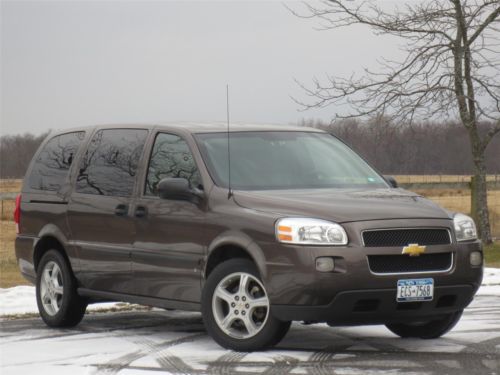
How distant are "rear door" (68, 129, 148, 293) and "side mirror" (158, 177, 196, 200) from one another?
0.78m

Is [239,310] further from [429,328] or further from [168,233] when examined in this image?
[429,328]

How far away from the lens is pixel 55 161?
439 inches

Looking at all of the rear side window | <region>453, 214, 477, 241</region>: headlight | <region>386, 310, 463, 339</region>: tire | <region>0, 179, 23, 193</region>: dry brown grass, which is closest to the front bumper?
<region>453, 214, 477, 241</region>: headlight

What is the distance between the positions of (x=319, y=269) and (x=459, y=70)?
43.8 ft

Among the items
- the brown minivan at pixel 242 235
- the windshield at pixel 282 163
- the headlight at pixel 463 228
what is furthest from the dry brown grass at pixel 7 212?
the headlight at pixel 463 228

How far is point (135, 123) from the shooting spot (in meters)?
10.2

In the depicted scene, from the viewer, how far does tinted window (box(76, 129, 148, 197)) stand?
9953 millimetres

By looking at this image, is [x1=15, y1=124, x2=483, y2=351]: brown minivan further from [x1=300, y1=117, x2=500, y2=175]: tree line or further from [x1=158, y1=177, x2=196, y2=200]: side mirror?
[x1=300, y1=117, x2=500, y2=175]: tree line

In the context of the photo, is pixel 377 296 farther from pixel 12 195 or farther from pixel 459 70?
pixel 12 195

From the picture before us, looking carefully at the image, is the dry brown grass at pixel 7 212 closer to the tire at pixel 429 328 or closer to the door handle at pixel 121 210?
the door handle at pixel 121 210

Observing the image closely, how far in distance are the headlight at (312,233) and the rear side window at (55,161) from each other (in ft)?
11.0

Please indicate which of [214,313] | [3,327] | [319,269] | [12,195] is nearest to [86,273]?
[3,327]

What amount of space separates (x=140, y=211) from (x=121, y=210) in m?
0.28

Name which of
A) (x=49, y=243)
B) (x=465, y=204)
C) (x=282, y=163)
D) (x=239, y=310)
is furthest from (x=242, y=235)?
(x=465, y=204)
